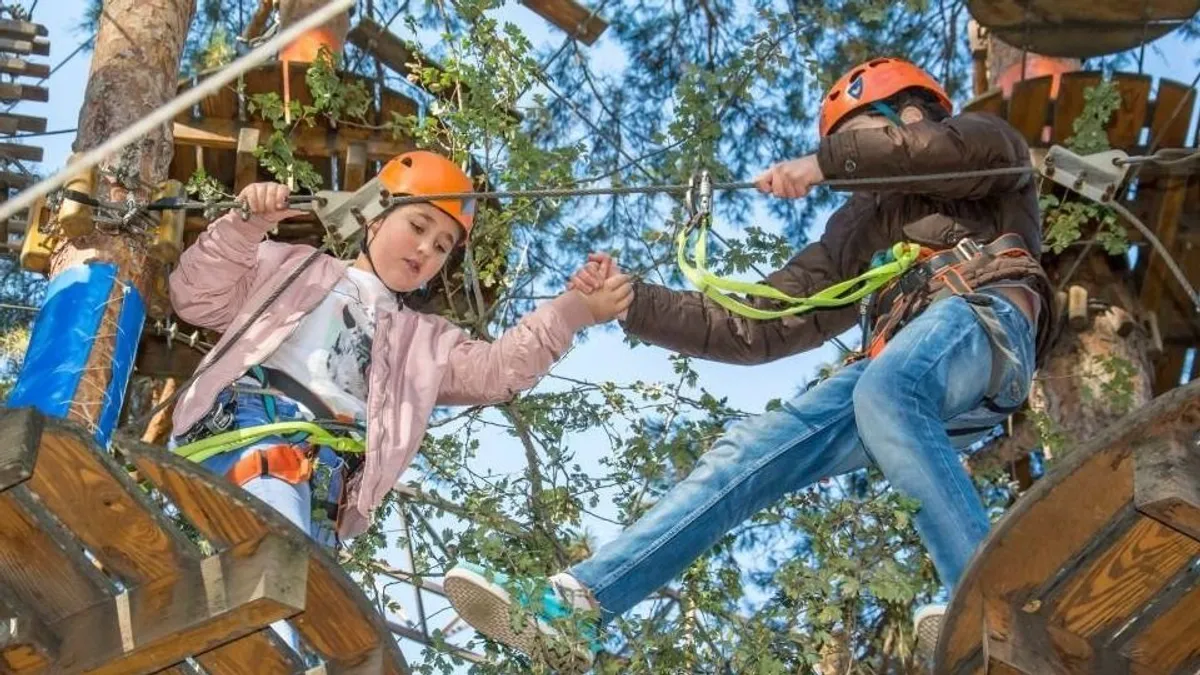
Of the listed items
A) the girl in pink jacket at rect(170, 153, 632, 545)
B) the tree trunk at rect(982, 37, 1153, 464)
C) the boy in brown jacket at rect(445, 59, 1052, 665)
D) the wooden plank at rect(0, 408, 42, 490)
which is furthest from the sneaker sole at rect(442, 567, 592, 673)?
the tree trunk at rect(982, 37, 1153, 464)

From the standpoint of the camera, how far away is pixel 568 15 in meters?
9.61

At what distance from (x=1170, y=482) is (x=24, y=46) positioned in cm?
641

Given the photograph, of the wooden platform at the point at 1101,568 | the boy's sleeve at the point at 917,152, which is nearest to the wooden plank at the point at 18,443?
the wooden platform at the point at 1101,568

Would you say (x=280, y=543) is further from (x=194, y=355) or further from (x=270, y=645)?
(x=194, y=355)

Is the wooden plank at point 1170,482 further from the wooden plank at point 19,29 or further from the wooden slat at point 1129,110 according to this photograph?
the wooden plank at point 19,29

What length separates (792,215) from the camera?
12.3 meters

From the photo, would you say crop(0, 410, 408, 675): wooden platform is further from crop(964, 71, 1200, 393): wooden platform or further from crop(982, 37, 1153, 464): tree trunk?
crop(964, 71, 1200, 393): wooden platform

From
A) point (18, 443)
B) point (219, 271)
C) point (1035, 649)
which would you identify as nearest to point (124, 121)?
point (219, 271)

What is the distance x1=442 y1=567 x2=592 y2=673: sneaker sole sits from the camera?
538 centimetres

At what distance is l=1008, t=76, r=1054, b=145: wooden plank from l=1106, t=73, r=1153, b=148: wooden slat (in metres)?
0.31

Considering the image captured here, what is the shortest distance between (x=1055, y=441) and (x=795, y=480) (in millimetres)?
2658

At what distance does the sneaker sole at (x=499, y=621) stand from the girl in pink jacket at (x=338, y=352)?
0.57 metres

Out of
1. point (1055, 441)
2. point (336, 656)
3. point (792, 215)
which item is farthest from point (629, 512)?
point (792, 215)

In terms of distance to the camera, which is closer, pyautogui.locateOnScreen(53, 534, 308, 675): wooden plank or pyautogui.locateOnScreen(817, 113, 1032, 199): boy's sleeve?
pyautogui.locateOnScreen(53, 534, 308, 675): wooden plank
